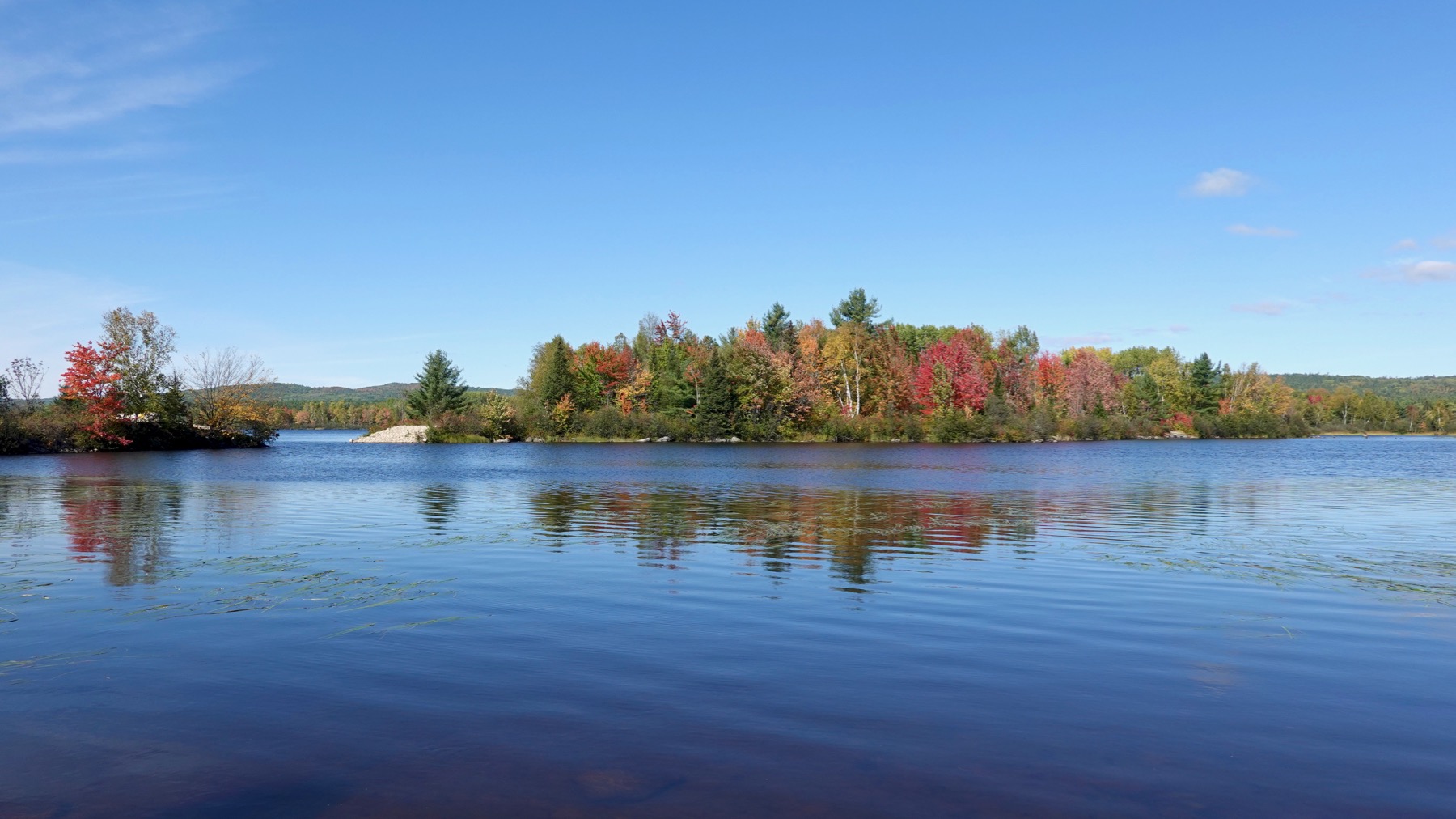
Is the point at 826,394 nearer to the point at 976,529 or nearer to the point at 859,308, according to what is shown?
the point at 859,308

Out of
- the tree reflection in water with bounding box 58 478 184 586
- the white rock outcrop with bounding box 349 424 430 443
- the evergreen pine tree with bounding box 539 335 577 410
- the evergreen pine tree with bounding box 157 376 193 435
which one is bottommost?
the tree reflection in water with bounding box 58 478 184 586

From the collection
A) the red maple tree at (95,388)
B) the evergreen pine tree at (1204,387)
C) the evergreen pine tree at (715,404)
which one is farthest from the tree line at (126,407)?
the evergreen pine tree at (1204,387)

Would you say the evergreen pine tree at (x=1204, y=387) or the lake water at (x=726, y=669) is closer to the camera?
the lake water at (x=726, y=669)

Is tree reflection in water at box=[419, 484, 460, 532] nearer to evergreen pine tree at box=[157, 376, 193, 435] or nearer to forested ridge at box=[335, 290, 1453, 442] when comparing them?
evergreen pine tree at box=[157, 376, 193, 435]

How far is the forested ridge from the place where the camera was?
8738 centimetres

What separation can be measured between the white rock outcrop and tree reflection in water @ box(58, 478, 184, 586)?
2220 inches

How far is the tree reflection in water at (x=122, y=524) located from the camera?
13156 millimetres

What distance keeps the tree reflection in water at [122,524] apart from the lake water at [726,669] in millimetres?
157

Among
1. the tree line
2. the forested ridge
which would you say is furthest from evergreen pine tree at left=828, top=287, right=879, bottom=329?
the tree line

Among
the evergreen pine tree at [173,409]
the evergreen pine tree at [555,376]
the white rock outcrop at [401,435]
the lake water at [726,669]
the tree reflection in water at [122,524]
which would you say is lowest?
the lake water at [726,669]

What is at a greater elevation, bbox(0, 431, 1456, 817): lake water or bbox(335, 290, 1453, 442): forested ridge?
bbox(335, 290, 1453, 442): forested ridge

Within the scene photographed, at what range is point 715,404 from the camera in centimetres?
8581

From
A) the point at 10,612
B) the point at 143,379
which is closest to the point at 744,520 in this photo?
the point at 10,612

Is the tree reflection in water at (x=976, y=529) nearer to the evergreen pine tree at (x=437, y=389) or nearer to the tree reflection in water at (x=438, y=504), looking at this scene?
the tree reflection in water at (x=438, y=504)
